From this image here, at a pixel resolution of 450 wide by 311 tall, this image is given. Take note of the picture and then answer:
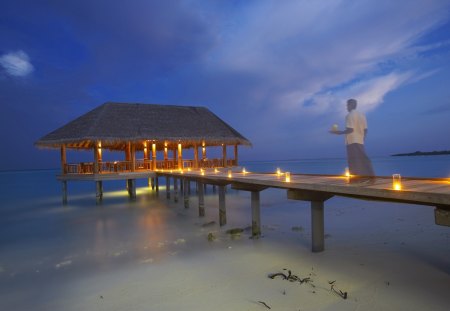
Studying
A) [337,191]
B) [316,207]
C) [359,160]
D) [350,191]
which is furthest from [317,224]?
[350,191]

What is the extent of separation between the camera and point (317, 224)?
6.27 m

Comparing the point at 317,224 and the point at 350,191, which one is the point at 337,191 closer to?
the point at 350,191

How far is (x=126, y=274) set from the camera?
19.3 feet

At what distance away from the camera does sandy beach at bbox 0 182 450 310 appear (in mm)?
4477

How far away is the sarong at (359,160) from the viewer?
18.9ft

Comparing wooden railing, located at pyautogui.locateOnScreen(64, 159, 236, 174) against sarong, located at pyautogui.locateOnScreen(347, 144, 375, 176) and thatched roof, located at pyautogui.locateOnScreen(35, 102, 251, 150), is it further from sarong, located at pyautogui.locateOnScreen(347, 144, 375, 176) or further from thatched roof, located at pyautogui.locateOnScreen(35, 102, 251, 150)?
sarong, located at pyautogui.locateOnScreen(347, 144, 375, 176)

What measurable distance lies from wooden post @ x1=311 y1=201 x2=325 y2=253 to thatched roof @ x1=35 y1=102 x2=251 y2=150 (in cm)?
1177

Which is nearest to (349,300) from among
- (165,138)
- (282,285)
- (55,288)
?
(282,285)

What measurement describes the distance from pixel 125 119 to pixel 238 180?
1187 centimetres

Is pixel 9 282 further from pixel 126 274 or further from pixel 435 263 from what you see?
pixel 435 263

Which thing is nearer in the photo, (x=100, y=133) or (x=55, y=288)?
(x=55, y=288)

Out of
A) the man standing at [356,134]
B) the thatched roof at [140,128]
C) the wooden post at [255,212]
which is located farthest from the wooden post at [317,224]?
the thatched roof at [140,128]

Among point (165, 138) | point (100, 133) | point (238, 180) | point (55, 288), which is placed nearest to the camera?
point (55, 288)

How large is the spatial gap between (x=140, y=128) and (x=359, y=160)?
1354cm
